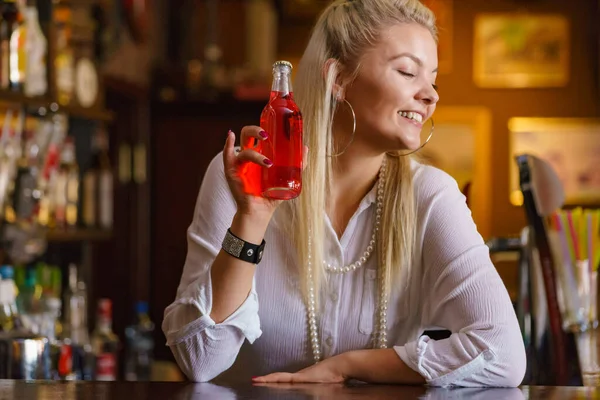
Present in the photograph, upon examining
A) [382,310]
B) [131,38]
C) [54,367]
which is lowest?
[54,367]

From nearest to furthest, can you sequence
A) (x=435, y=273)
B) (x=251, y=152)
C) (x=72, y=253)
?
(x=251, y=152)
(x=435, y=273)
(x=72, y=253)

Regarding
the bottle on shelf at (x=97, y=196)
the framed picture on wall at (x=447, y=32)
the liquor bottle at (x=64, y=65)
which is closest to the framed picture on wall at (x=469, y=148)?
the framed picture on wall at (x=447, y=32)

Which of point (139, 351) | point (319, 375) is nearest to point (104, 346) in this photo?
point (139, 351)

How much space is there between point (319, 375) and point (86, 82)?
2240 mm

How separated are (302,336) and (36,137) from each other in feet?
4.95

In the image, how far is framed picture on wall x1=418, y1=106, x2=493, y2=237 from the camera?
19.3 ft

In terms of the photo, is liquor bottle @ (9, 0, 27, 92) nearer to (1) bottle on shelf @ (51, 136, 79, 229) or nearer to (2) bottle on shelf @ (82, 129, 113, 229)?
(1) bottle on shelf @ (51, 136, 79, 229)

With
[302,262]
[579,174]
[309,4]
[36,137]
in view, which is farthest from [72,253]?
[579,174]

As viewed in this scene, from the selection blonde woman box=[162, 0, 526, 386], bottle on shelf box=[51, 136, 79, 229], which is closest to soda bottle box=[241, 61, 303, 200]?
blonde woman box=[162, 0, 526, 386]

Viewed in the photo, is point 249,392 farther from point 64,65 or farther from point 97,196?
point 97,196

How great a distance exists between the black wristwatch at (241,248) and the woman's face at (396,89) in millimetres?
325

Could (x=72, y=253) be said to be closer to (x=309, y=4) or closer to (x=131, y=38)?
(x=131, y=38)

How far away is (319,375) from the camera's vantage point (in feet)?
5.21

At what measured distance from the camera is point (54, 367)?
232cm
